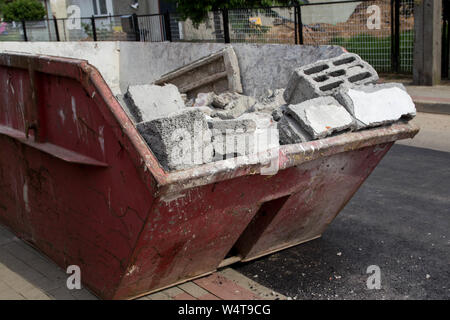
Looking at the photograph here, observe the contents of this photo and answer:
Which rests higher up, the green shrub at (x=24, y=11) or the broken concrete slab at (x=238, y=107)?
the green shrub at (x=24, y=11)

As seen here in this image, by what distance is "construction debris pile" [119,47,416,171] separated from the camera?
314 centimetres

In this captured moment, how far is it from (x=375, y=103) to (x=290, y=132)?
629 millimetres

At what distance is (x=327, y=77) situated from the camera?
416cm

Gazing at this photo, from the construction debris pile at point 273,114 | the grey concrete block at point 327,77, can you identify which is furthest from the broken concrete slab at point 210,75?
the grey concrete block at point 327,77

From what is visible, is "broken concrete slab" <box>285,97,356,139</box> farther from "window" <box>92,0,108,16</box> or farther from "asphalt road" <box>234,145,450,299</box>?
"window" <box>92,0,108,16</box>

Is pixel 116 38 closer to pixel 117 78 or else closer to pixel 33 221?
pixel 117 78

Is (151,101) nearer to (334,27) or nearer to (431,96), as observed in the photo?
(431,96)

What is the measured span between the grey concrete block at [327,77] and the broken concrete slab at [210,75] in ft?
3.97

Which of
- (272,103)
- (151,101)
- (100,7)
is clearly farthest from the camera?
(100,7)

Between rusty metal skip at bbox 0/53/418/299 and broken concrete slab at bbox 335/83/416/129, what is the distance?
0.28 feet

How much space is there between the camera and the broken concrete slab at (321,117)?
11.5ft

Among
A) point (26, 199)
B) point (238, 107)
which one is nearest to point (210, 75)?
point (238, 107)

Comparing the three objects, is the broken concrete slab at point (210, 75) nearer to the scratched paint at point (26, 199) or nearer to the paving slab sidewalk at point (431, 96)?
the scratched paint at point (26, 199)

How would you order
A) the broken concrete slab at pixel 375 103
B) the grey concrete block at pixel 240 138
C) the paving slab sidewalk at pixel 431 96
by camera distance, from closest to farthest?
the grey concrete block at pixel 240 138 → the broken concrete slab at pixel 375 103 → the paving slab sidewalk at pixel 431 96
